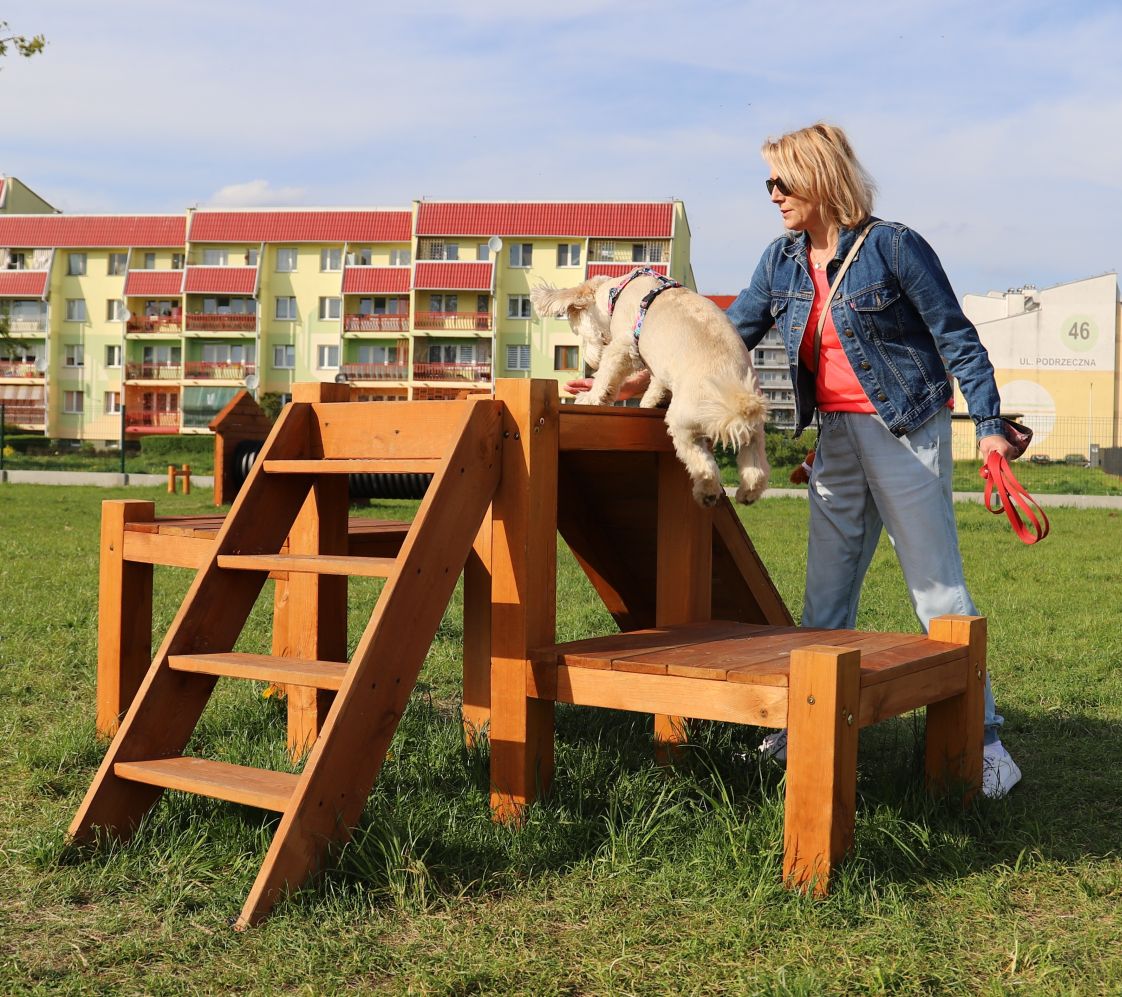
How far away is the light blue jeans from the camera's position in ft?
12.8

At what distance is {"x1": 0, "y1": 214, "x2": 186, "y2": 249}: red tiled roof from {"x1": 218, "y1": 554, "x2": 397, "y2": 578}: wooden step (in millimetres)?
57296

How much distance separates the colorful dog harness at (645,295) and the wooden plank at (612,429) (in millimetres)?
322

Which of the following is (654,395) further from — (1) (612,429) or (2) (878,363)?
(2) (878,363)

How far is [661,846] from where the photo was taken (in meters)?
3.34

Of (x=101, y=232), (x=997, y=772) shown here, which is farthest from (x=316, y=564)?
(x=101, y=232)

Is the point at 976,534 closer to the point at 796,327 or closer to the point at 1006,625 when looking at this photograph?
the point at 1006,625

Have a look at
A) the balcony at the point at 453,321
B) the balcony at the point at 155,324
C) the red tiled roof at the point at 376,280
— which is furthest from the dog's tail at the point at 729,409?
the balcony at the point at 155,324

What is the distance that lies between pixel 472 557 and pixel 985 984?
233 centimetres

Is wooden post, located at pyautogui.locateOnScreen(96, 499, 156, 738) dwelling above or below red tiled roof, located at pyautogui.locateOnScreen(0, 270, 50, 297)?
below

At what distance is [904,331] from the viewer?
3898mm

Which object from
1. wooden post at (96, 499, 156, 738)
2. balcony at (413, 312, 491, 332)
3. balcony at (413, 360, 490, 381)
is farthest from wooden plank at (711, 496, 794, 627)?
balcony at (413, 360, 490, 381)

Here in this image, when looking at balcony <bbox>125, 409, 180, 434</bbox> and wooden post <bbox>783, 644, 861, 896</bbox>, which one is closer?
wooden post <bbox>783, 644, 861, 896</bbox>

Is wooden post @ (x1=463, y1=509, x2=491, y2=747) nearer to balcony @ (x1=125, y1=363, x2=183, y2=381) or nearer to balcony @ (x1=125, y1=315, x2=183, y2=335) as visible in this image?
balcony @ (x1=125, y1=363, x2=183, y2=381)

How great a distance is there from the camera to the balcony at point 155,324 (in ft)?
189
